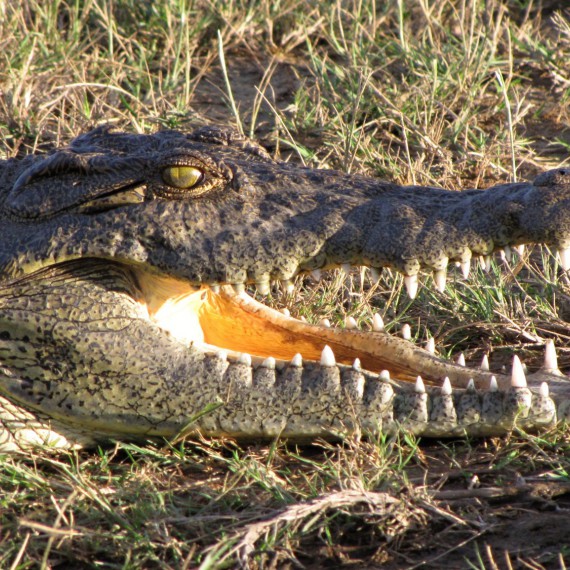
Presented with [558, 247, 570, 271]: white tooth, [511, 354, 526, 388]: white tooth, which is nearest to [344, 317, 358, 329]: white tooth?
[511, 354, 526, 388]: white tooth

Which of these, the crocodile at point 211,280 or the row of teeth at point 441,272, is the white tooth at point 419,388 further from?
the row of teeth at point 441,272

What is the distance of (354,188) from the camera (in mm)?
3561

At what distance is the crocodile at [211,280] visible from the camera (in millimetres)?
3311

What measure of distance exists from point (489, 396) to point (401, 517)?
706 mm

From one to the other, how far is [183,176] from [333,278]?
139cm

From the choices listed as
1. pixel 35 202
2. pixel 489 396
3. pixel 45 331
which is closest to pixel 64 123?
pixel 35 202

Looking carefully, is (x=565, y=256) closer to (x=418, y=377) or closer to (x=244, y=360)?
(x=418, y=377)

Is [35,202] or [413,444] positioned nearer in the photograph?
[413,444]

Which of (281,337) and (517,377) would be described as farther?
(281,337)

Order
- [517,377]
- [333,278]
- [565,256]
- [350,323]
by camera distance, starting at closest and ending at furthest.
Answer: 1. [565,256]
2. [517,377]
3. [350,323]
4. [333,278]

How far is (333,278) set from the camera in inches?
186

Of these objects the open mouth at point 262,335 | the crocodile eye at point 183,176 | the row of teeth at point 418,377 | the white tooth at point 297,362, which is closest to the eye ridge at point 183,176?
the crocodile eye at point 183,176

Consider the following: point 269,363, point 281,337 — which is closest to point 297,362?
point 269,363

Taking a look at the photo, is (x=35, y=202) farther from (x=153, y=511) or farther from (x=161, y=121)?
(x=161, y=121)
